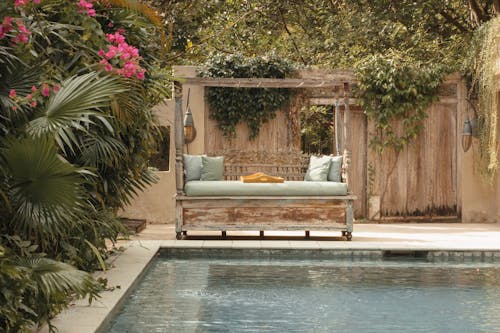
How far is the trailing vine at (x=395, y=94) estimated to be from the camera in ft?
39.3

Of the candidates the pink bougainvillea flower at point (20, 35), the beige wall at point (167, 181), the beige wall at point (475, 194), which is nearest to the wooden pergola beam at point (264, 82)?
the beige wall at point (167, 181)

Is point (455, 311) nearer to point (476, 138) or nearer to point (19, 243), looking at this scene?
point (19, 243)

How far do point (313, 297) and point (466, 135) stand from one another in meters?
6.20

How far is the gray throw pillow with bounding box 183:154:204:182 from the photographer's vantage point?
34.0ft

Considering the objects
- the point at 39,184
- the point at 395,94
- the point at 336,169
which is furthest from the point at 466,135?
the point at 39,184

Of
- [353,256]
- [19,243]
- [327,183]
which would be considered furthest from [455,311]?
[327,183]

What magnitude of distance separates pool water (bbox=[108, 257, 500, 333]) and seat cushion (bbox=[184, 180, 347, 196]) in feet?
4.41

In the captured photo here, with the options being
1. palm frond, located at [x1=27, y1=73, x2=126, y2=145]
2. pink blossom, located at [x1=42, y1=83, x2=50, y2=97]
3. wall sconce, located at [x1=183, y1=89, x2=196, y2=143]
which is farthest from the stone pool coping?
pink blossom, located at [x1=42, y1=83, x2=50, y2=97]

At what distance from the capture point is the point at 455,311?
6.08m

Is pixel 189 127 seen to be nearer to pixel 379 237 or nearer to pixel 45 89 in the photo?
pixel 379 237

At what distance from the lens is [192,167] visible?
34.1 ft

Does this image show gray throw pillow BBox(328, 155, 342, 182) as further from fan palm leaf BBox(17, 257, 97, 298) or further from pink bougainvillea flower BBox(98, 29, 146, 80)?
fan palm leaf BBox(17, 257, 97, 298)

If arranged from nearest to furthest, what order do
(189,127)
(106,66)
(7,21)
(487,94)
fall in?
(7,21)
(106,66)
(487,94)
(189,127)

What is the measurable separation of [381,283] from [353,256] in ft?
4.78
